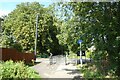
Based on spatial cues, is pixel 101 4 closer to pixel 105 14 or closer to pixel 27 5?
pixel 105 14

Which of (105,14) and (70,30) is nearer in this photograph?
(105,14)

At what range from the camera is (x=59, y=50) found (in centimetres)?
4288

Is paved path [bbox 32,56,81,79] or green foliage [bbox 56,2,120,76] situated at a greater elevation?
green foliage [bbox 56,2,120,76]

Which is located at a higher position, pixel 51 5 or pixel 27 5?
pixel 27 5

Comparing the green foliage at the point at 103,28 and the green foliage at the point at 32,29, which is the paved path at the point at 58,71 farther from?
the green foliage at the point at 32,29

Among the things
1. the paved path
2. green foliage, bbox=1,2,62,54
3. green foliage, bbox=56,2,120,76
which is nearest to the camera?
green foliage, bbox=56,2,120,76

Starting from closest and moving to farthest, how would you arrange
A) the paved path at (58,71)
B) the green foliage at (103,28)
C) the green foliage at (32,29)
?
the green foliage at (103,28), the paved path at (58,71), the green foliage at (32,29)

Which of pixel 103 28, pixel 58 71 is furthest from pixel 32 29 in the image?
pixel 103 28

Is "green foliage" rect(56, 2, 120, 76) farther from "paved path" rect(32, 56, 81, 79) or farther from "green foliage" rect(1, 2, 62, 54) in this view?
"green foliage" rect(1, 2, 62, 54)

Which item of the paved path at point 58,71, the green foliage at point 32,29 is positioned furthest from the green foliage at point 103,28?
the green foliage at point 32,29

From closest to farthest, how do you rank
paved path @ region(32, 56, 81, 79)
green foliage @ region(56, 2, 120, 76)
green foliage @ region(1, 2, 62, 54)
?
green foliage @ region(56, 2, 120, 76)
paved path @ region(32, 56, 81, 79)
green foliage @ region(1, 2, 62, 54)

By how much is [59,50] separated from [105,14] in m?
30.0

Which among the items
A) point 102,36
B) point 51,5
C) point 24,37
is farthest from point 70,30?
point 24,37

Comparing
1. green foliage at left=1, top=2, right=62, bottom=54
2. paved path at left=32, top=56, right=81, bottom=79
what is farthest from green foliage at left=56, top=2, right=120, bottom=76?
green foliage at left=1, top=2, right=62, bottom=54
